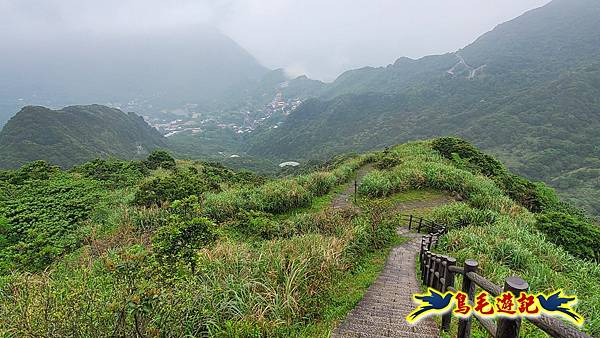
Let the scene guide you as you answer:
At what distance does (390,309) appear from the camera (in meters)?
5.10

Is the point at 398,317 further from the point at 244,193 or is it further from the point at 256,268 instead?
the point at 244,193

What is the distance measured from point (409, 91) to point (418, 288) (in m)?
156

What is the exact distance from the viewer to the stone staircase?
14.1ft

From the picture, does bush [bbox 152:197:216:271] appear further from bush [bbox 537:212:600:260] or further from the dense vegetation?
bush [bbox 537:212:600:260]

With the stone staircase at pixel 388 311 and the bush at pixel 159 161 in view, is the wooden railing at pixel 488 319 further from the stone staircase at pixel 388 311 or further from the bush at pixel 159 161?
the bush at pixel 159 161

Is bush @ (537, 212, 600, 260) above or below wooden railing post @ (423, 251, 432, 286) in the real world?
below

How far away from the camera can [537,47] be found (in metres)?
147

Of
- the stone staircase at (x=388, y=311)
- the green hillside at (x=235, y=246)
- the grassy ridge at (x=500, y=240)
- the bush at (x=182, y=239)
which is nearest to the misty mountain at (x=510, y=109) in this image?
the grassy ridge at (x=500, y=240)

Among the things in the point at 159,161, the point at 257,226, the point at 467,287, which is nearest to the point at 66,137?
the point at 159,161

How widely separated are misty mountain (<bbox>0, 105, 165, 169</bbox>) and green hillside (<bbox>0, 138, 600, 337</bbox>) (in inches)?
2067

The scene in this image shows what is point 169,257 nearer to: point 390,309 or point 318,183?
point 390,309

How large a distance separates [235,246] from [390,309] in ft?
11.4

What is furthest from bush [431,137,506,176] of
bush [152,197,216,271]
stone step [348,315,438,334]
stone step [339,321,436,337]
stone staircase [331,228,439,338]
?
bush [152,197,216,271]

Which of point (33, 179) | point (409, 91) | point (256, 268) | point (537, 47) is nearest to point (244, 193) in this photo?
point (256, 268)
